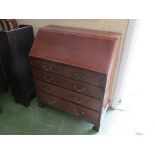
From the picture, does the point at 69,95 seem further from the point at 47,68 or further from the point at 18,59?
the point at 18,59

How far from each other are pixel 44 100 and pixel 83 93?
1.87 feet

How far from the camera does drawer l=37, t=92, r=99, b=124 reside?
1490 millimetres

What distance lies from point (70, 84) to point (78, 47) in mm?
350

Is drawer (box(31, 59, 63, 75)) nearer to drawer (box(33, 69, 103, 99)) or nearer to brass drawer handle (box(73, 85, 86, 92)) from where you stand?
drawer (box(33, 69, 103, 99))

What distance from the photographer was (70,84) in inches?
55.7

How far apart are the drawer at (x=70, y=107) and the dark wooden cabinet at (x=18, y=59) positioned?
0.23 meters

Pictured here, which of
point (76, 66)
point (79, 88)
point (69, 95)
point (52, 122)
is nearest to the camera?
point (76, 66)

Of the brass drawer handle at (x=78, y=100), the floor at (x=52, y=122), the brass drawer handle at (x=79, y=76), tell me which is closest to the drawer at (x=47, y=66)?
the brass drawer handle at (x=79, y=76)

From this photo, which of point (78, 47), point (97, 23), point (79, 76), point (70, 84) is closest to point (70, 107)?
point (70, 84)

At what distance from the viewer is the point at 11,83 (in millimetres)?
1792

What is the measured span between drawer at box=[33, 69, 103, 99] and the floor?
48cm

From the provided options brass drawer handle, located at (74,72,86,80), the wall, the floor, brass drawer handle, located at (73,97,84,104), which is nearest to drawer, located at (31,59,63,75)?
brass drawer handle, located at (74,72,86,80)
